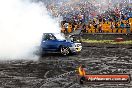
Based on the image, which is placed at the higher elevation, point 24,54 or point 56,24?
point 56,24

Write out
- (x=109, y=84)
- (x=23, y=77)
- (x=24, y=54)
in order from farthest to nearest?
(x=24, y=54)
(x=23, y=77)
(x=109, y=84)

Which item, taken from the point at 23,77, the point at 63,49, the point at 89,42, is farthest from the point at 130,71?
the point at 89,42

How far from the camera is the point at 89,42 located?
29.3 m

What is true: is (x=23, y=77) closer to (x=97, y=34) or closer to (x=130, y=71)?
(x=130, y=71)

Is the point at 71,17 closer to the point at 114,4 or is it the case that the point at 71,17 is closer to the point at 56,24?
the point at 114,4

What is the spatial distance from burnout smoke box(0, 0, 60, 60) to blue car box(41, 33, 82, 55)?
1.83ft

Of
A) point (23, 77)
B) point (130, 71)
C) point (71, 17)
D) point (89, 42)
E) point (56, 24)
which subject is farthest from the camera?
point (71, 17)

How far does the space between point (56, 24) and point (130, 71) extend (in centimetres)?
1031

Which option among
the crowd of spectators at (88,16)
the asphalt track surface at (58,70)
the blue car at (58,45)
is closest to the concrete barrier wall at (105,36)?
the crowd of spectators at (88,16)

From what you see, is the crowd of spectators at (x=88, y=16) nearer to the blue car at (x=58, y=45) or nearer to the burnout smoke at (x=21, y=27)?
the burnout smoke at (x=21, y=27)

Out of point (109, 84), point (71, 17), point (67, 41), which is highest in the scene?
point (71, 17)

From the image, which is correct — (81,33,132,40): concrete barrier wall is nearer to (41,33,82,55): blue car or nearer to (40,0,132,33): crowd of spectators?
(40,0,132,33): crowd of spectators

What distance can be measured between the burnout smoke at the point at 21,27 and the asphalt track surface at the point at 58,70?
1594mm

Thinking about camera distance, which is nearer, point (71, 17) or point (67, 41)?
point (67, 41)
